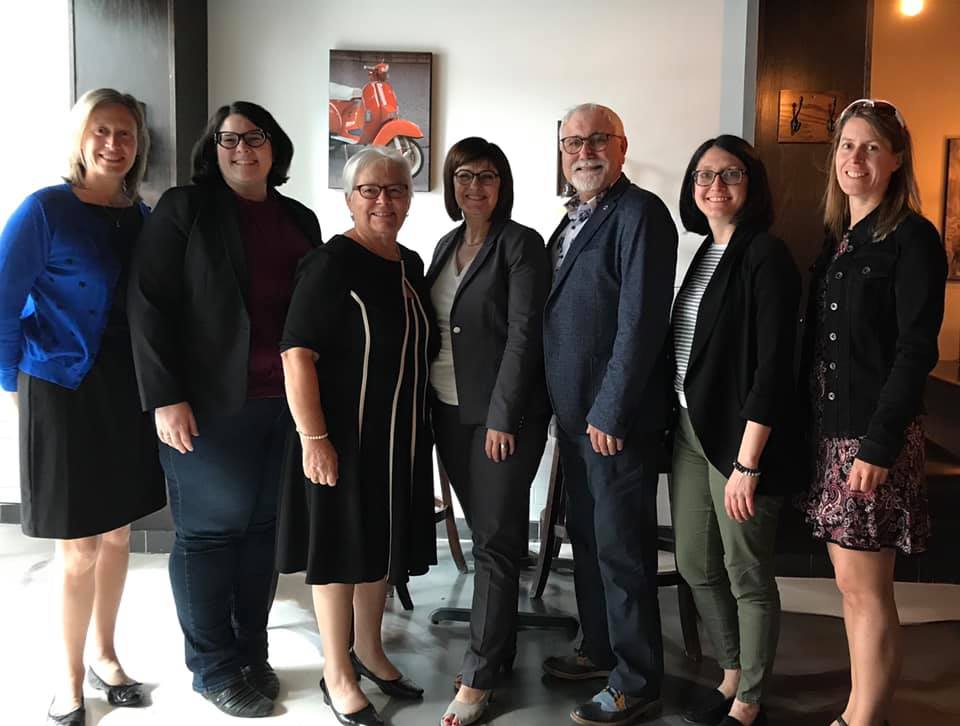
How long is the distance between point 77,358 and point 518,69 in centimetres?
246

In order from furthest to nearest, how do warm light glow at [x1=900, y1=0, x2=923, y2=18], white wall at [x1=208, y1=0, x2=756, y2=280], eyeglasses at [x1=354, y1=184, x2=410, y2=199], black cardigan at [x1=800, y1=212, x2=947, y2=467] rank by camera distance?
1. warm light glow at [x1=900, y1=0, x2=923, y2=18]
2. white wall at [x1=208, y1=0, x2=756, y2=280]
3. eyeglasses at [x1=354, y1=184, x2=410, y2=199]
4. black cardigan at [x1=800, y1=212, x2=947, y2=467]

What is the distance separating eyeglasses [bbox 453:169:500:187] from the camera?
2.18 metres

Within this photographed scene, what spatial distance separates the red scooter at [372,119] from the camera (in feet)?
12.3

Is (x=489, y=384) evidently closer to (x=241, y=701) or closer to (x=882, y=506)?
(x=882, y=506)

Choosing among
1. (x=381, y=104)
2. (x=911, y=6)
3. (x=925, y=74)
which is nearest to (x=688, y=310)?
(x=381, y=104)

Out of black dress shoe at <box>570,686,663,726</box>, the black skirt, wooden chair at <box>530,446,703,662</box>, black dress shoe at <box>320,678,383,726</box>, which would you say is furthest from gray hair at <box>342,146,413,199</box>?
black dress shoe at <box>570,686,663,726</box>

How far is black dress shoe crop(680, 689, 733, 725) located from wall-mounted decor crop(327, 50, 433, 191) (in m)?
2.53

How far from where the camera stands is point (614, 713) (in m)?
2.22

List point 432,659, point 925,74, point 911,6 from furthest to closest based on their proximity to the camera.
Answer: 1. point 925,74
2. point 911,6
3. point 432,659

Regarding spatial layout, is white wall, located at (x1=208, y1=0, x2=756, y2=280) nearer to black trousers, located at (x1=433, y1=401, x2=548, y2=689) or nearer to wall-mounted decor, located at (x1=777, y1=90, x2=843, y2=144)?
wall-mounted decor, located at (x1=777, y1=90, x2=843, y2=144)

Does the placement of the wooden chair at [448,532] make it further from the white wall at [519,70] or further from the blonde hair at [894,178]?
the blonde hair at [894,178]

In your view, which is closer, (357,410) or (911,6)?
(357,410)

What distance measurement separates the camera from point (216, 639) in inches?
91.7

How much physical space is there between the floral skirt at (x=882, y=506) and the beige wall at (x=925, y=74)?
3.24 m
